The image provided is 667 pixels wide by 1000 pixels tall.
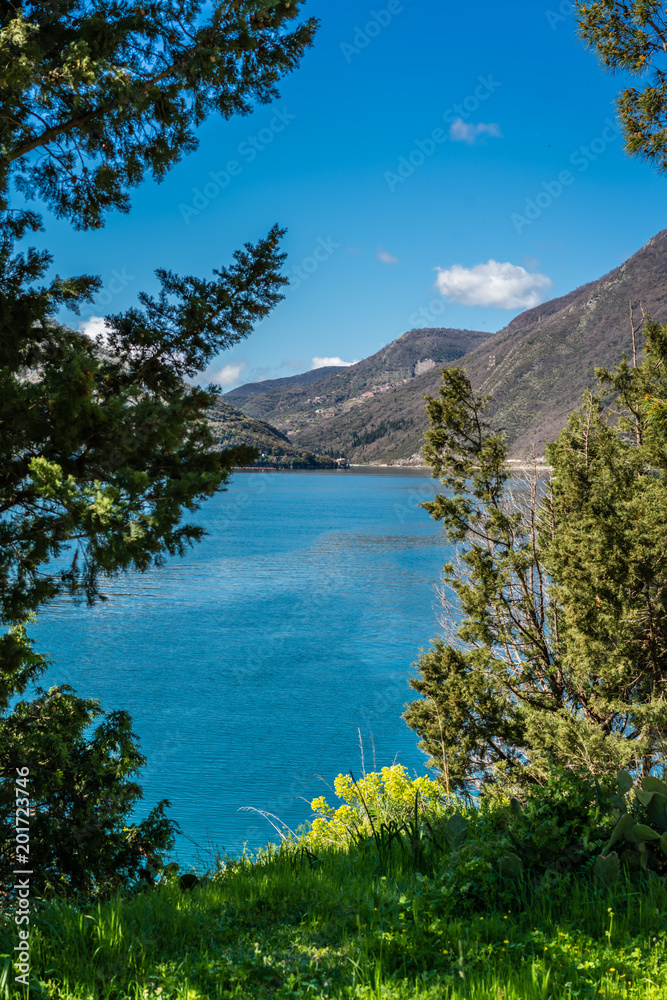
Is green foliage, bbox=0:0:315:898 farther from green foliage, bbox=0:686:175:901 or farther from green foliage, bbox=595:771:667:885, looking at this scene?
green foliage, bbox=595:771:667:885

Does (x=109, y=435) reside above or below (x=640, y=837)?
above

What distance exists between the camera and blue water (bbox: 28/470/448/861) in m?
18.9

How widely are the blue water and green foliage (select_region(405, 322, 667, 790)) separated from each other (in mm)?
3185

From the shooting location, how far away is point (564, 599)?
32.7 ft

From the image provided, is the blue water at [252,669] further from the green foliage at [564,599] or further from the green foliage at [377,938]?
the green foliage at [377,938]

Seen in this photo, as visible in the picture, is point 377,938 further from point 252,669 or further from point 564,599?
point 252,669

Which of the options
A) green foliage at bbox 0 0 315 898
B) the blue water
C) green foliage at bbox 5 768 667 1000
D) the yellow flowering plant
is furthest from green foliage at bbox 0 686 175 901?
the blue water

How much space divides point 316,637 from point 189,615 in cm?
806

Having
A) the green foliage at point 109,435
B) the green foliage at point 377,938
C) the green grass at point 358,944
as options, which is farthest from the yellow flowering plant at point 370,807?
the green foliage at point 109,435

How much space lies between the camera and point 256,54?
6461 millimetres

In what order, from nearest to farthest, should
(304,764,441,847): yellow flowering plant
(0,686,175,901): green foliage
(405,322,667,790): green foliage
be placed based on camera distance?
(304,764,441,847): yellow flowering plant < (0,686,175,901): green foliage < (405,322,667,790): green foliage

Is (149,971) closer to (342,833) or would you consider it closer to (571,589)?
(342,833)

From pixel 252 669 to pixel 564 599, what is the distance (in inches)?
772

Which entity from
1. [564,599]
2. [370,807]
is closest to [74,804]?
[370,807]
